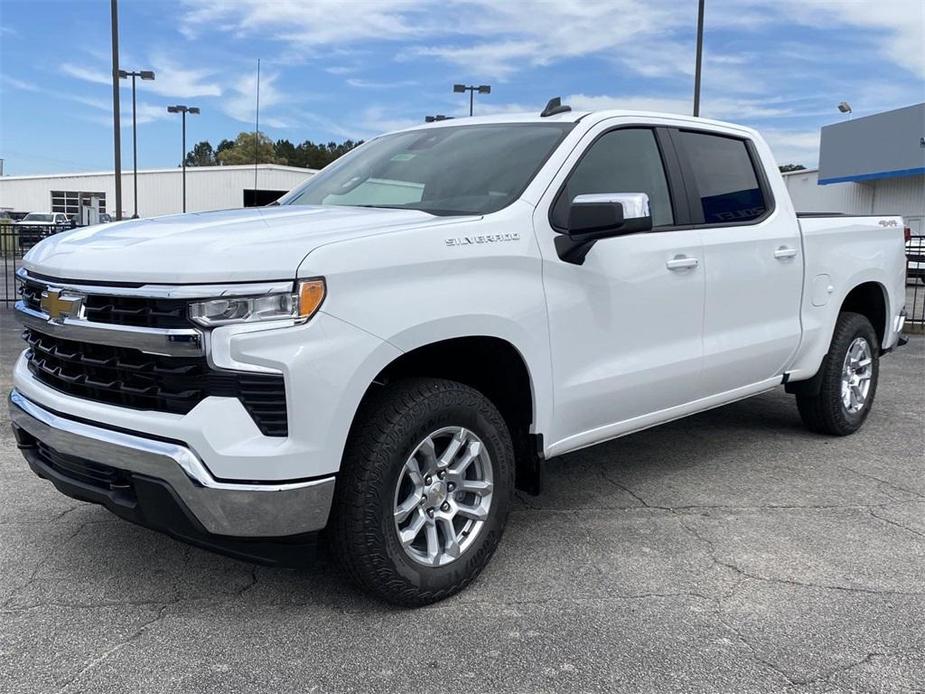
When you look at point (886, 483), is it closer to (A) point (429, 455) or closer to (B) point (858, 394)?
(B) point (858, 394)

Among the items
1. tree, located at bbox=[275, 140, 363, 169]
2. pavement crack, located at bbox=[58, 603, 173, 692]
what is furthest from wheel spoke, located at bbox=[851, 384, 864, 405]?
tree, located at bbox=[275, 140, 363, 169]

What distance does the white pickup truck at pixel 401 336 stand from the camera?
9.06ft

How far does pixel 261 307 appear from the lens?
2760mm

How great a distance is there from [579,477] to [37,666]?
2953 mm

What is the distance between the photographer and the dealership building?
112 feet

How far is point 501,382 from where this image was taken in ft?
12.0

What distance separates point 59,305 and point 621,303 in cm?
228

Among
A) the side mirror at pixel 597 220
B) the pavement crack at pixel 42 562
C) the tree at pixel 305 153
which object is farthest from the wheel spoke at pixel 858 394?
the tree at pixel 305 153

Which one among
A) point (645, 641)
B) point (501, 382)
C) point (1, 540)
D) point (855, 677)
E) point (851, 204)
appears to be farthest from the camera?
point (851, 204)

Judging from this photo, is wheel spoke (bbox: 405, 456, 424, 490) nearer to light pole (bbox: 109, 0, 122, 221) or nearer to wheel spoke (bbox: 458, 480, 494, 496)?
wheel spoke (bbox: 458, 480, 494, 496)

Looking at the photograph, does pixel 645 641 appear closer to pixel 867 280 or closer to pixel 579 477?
pixel 579 477

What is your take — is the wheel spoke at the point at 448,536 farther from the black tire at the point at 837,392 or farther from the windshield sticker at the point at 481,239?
the black tire at the point at 837,392

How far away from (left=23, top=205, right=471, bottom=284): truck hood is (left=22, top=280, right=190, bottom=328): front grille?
0.22 feet

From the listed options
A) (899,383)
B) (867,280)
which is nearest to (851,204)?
(899,383)
